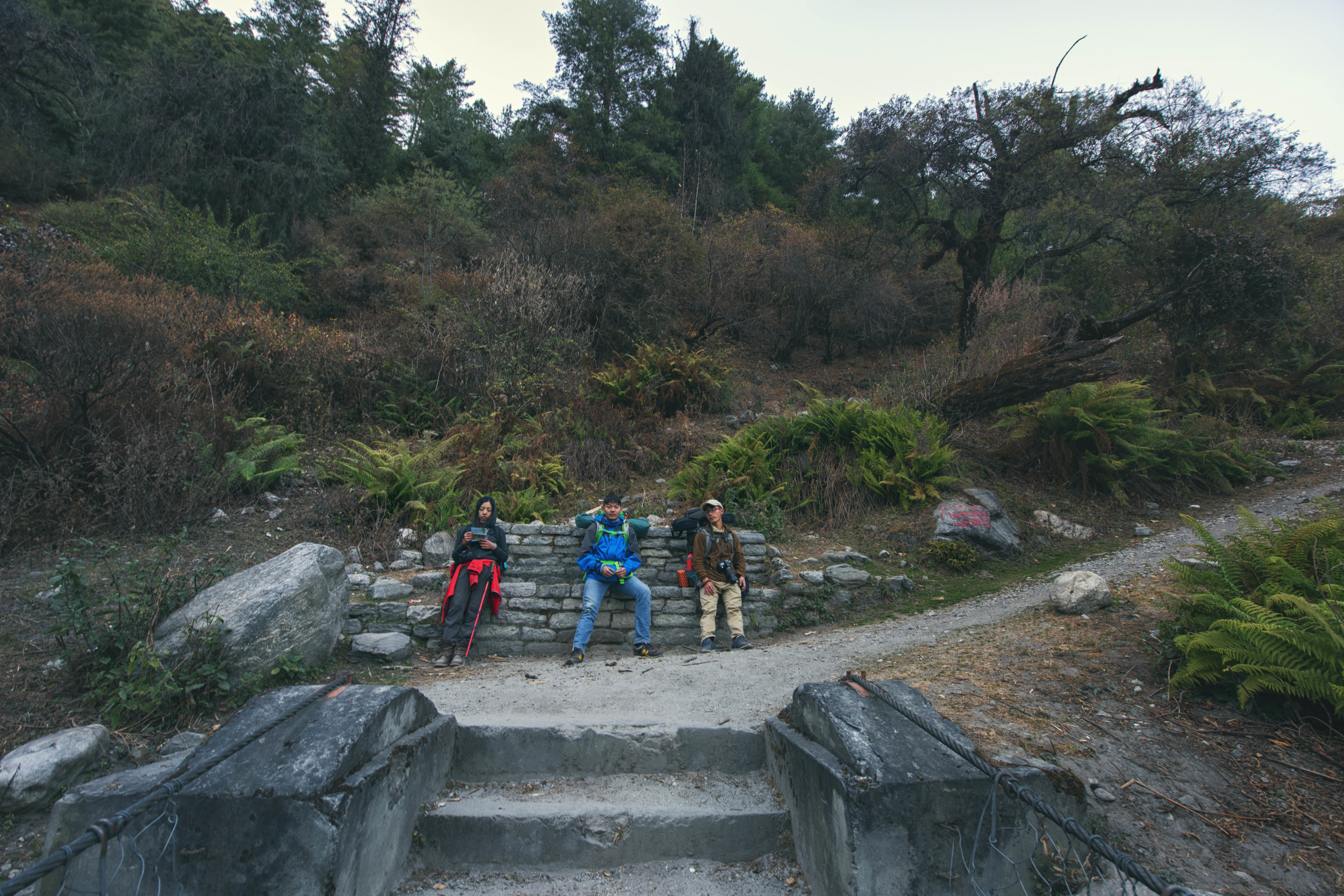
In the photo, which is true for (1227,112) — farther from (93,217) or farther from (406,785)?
(93,217)

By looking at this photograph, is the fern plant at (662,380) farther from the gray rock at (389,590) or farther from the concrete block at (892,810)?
the concrete block at (892,810)

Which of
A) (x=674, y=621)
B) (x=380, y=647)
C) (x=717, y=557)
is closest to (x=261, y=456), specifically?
(x=380, y=647)

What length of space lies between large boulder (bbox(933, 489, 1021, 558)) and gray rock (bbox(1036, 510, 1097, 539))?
0.63m

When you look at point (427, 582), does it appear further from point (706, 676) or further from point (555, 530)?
point (706, 676)

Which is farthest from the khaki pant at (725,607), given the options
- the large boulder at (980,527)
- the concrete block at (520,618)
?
the large boulder at (980,527)

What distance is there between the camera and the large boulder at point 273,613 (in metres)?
4.27

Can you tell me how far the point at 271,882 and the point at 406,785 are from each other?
0.64 meters

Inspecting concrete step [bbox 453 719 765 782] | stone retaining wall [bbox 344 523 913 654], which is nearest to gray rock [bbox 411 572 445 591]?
stone retaining wall [bbox 344 523 913 654]

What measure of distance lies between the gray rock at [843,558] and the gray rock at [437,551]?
4517mm

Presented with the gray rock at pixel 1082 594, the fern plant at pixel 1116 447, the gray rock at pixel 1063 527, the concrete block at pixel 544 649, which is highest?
the fern plant at pixel 1116 447

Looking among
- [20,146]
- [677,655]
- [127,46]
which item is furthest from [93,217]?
[677,655]

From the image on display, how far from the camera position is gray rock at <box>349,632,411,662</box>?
5.34 metres

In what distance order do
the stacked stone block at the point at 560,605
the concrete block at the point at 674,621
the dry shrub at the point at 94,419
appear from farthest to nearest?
the concrete block at the point at 674,621 → the dry shrub at the point at 94,419 → the stacked stone block at the point at 560,605

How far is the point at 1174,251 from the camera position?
11.8 meters
